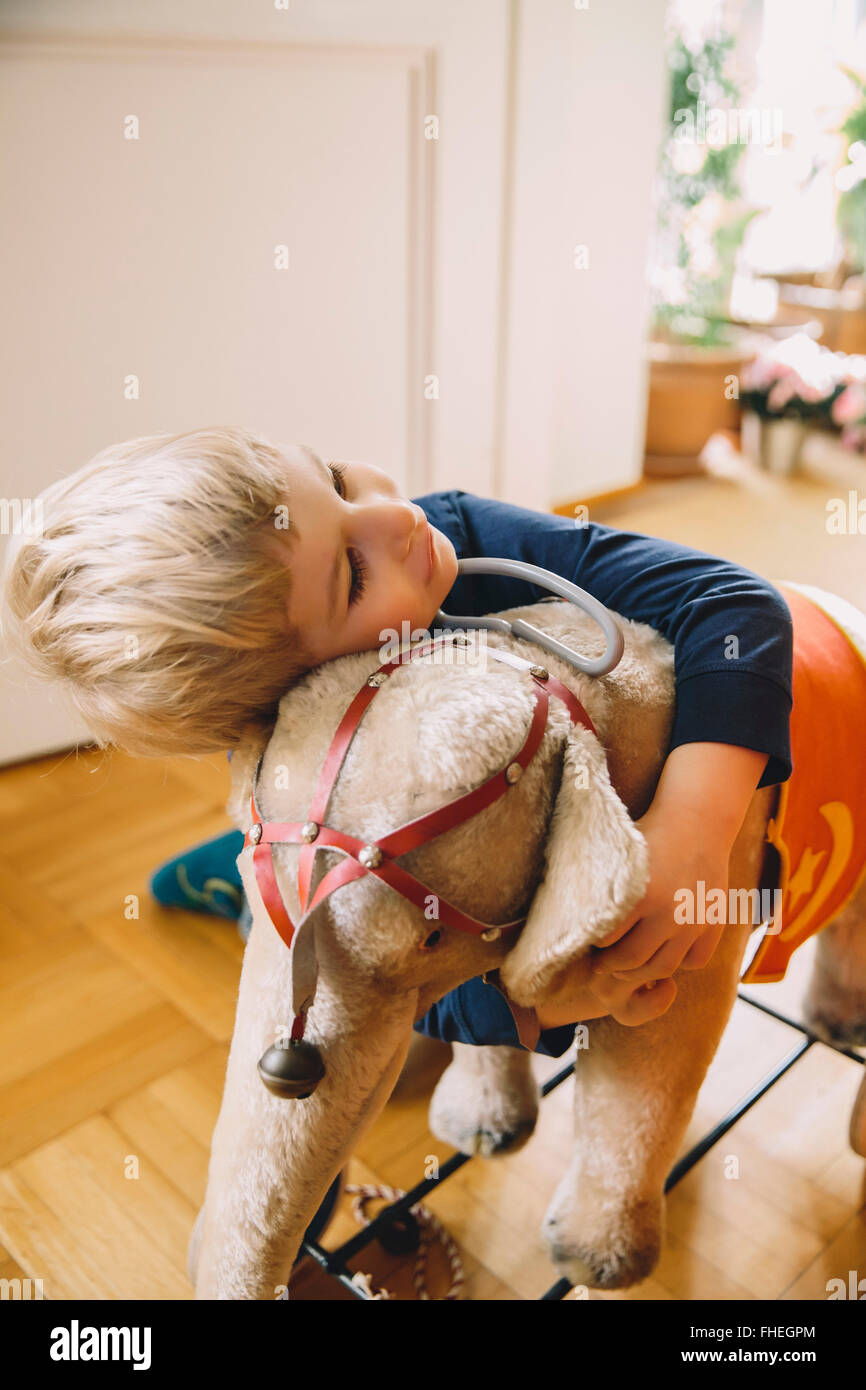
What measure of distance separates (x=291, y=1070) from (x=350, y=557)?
23 cm

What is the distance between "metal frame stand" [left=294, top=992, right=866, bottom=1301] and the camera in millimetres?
648

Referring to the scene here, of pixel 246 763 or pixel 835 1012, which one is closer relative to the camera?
pixel 246 763

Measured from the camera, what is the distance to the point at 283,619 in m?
0.46

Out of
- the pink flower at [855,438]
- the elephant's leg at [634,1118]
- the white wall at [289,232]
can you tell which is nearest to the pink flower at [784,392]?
the pink flower at [855,438]

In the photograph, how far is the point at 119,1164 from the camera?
82 centimetres

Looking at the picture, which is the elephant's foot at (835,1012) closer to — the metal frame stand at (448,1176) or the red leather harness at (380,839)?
the metal frame stand at (448,1176)

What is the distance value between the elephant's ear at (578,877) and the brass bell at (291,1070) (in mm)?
90

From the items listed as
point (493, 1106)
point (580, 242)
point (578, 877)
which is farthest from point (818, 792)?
point (580, 242)

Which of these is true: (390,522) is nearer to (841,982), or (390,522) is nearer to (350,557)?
(350,557)

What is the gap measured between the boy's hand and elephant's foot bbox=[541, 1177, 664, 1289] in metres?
0.12

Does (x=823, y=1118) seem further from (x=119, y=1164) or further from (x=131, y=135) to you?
(x=131, y=135)

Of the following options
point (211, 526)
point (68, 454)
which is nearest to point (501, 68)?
point (68, 454)

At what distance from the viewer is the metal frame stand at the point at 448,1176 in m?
0.65

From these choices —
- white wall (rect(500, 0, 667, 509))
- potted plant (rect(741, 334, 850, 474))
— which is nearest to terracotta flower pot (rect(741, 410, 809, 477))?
potted plant (rect(741, 334, 850, 474))
